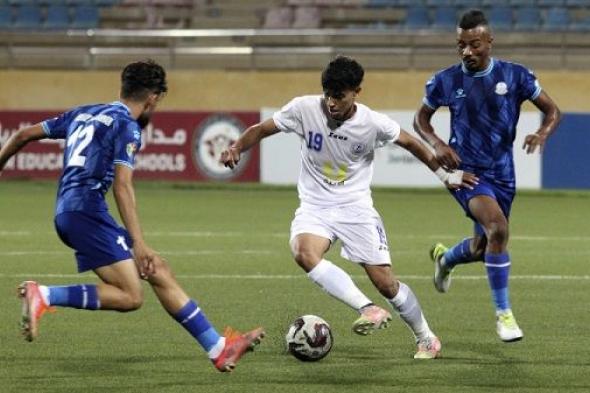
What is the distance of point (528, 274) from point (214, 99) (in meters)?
14.1

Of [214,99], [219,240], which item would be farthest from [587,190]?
[219,240]

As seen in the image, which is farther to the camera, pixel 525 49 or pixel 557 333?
pixel 525 49

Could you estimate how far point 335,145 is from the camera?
8.66 m

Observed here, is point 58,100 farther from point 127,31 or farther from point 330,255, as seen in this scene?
point 330,255

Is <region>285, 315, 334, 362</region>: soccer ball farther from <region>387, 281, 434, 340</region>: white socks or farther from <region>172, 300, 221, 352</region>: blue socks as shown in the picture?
<region>172, 300, 221, 352</region>: blue socks

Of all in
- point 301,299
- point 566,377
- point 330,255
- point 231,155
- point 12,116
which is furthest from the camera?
point 12,116

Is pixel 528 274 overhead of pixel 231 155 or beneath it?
beneath

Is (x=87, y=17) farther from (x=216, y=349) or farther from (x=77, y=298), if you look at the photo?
(x=216, y=349)

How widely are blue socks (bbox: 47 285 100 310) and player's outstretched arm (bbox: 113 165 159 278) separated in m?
0.46

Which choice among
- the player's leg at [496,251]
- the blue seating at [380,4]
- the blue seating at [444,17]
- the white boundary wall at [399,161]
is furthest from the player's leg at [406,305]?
the blue seating at [380,4]

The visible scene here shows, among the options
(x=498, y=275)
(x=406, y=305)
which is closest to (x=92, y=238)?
(x=406, y=305)

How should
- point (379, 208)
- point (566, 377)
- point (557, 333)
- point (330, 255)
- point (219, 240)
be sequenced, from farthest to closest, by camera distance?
point (379, 208) → point (219, 240) → point (330, 255) → point (557, 333) → point (566, 377)

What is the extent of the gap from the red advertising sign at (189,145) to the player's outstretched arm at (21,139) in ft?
52.5

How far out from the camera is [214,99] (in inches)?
1040
